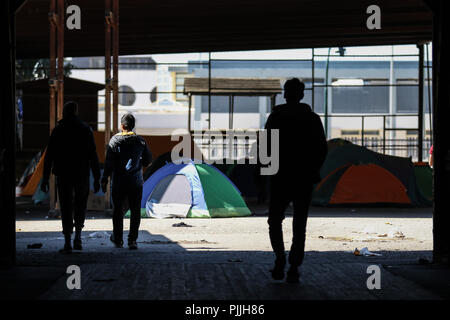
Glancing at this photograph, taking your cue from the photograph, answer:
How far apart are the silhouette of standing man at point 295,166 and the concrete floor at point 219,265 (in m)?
0.43

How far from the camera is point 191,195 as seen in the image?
58.1 ft

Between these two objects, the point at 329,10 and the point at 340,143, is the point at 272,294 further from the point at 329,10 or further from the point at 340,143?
the point at 340,143

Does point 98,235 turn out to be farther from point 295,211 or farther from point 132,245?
point 295,211

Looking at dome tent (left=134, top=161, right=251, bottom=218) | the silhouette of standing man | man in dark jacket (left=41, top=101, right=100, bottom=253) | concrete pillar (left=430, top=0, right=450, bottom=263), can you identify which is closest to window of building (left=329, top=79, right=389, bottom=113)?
dome tent (left=134, top=161, right=251, bottom=218)

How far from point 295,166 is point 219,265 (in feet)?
5.63

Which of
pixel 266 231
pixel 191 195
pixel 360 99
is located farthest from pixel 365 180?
pixel 360 99

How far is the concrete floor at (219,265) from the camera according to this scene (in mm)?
6652

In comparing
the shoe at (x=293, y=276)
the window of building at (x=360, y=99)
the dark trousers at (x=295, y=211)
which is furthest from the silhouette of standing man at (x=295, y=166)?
the window of building at (x=360, y=99)

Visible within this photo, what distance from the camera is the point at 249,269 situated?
8.16 meters

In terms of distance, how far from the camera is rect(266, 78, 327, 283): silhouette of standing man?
732 cm

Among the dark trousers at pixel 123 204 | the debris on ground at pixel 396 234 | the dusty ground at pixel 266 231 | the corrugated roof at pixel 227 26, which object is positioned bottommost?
the dusty ground at pixel 266 231

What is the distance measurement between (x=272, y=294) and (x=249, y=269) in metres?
1.62

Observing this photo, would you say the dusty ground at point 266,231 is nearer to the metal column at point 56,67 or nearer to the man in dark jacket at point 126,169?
the man in dark jacket at point 126,169
